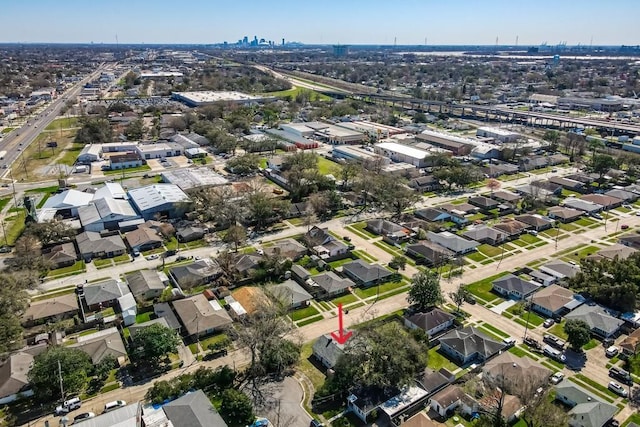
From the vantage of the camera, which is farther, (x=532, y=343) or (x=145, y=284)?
(x=145, y=284)

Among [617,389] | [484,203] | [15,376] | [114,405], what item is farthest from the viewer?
[484,203]

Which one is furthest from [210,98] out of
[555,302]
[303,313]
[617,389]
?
[617,389]

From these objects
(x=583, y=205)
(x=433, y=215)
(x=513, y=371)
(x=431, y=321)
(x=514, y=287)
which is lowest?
(x=513, y=371)

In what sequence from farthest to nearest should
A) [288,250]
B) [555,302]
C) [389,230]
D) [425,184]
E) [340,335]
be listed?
[425,184], [389,230], [288,250], [555,302], [340,335]

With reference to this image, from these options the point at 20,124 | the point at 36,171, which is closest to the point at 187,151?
the point at 36,171

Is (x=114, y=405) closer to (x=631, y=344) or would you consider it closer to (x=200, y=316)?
(x=200, y=316)

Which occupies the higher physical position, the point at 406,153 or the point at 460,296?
the point at 406,153

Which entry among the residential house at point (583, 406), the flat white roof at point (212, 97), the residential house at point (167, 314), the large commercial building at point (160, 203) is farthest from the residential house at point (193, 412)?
the flat white roof at point (212, 97)

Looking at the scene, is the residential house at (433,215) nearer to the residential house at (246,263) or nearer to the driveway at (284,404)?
the residential house at (246,263)
